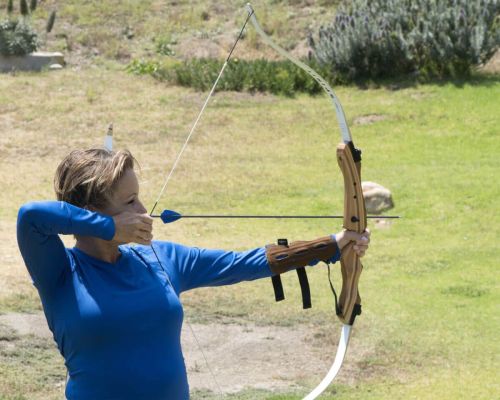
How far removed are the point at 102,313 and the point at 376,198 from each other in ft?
27.3

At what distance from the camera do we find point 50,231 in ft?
9.30

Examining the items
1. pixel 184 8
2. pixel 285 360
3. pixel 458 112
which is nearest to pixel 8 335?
pixel 285 360

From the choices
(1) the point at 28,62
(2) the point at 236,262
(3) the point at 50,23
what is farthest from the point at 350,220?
(3) the point at 50,23

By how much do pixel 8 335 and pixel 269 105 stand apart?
9.03 metres

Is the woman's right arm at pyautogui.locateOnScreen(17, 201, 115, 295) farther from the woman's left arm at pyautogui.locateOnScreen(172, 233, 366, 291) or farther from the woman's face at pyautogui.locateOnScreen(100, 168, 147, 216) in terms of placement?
the woman's left arm at pyautogui.locateOnScreen(172, 233, 366, 291)

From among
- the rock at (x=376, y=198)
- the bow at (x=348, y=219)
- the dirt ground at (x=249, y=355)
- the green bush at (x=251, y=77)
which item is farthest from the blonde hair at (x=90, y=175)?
the green bush at (x=251, y=77)

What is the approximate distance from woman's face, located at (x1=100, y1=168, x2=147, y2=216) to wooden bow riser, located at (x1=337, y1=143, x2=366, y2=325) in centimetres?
79

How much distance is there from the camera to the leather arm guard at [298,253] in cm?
330

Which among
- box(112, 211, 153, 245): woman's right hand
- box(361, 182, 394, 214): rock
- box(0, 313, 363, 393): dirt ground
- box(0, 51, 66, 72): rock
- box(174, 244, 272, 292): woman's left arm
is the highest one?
box(112, 211, 153, 245): woman's right hand

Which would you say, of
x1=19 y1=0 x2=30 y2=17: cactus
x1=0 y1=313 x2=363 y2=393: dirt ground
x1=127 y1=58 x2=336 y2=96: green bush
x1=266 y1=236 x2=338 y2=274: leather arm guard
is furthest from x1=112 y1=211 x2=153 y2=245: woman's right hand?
x1=19 y1=0 x2=30 y2=17: cactus

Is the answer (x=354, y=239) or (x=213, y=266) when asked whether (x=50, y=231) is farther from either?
(x=354, y=239)

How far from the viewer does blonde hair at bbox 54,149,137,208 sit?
296cm

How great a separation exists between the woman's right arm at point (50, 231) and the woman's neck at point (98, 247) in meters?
0.09

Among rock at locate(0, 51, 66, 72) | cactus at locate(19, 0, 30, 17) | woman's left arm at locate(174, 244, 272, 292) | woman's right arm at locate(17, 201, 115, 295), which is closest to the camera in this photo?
woman's right arm at locate(17, 201, 115, 295)
